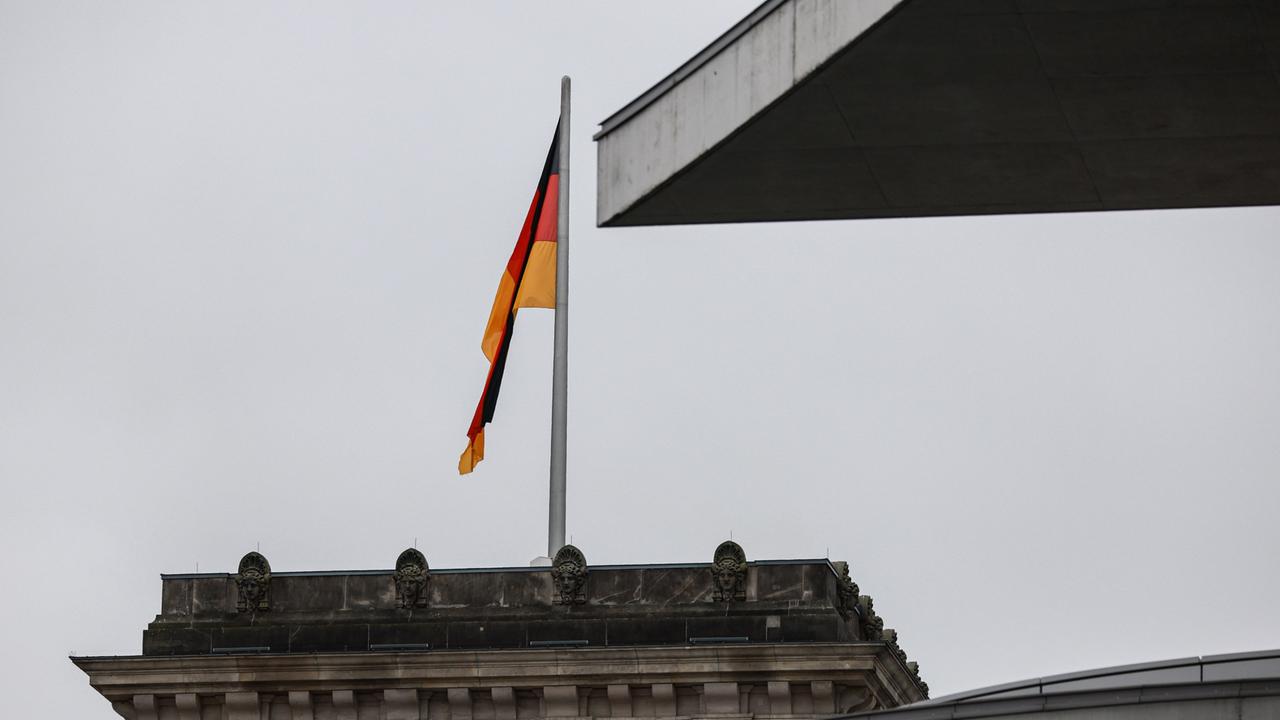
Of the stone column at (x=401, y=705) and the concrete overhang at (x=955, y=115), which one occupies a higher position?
the concrete overhang at (x=955, y=115)

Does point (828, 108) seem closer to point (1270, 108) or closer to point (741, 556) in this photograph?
point (1270, 108)

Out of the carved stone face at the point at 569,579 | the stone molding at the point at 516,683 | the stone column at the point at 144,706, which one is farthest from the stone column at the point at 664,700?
the stone column at the point at 144,706

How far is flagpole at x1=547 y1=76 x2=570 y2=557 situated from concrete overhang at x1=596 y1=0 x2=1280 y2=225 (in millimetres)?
29716

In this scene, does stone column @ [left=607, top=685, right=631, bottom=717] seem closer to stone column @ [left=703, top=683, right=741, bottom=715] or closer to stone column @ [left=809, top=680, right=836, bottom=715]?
stone column @ [left=703, top=683, right=741, bottom=715]

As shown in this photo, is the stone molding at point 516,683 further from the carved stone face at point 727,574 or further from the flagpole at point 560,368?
the flagpole at point 560,368

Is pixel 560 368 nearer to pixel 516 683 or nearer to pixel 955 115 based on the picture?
pixel 516 683

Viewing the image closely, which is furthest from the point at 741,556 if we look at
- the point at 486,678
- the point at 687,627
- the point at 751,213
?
the point at 751,213

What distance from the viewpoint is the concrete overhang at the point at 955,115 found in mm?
30688

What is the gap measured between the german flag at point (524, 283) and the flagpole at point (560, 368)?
0.26 meters

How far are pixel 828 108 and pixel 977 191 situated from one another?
2878 millimetres

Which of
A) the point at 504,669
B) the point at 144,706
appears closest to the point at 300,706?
the point at 144,706

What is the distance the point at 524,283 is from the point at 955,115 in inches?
1392

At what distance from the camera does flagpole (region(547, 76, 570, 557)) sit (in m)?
64.4

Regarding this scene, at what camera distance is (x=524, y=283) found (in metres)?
67.4
